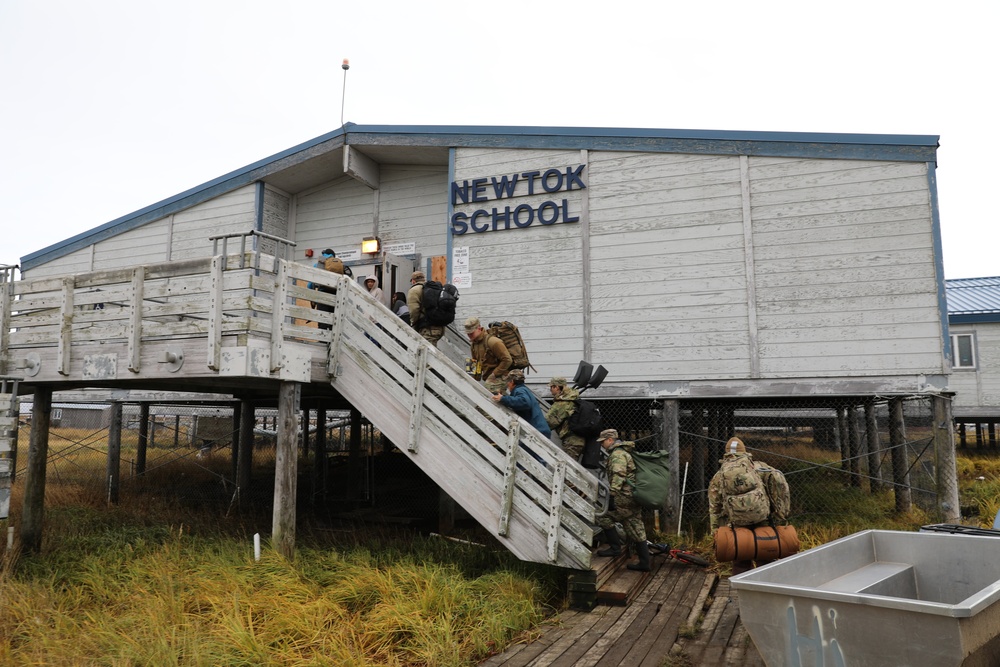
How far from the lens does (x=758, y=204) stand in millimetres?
9250

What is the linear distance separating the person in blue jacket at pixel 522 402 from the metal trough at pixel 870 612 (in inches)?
114

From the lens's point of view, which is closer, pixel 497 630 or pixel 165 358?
pixel 497 630

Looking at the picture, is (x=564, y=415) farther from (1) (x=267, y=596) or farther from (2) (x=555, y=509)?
(1) (x=267, y=596)

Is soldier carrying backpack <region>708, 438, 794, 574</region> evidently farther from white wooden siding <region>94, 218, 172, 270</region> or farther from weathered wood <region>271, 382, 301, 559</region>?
white wooden siding <region>94, 218, 172, 270</region>

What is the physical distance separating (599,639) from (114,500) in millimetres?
10618

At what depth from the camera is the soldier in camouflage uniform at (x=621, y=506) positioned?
747 cm

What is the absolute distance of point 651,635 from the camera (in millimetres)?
5773

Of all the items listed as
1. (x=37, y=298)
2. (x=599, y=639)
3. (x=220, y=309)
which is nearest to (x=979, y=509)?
(x=599, y=639)

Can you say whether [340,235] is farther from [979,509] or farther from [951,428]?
[979,509]

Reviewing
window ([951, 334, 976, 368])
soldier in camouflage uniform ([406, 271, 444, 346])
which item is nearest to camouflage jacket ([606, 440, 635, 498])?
soldier in camouflage uniform ([406, 271, 444, 346])

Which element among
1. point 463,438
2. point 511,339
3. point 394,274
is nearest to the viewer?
point 463,438

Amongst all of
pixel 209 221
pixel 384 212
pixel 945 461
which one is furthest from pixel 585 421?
pixel 209 221

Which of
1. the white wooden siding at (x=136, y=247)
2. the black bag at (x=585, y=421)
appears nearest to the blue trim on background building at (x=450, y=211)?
the black bag at (x=585, y=421)

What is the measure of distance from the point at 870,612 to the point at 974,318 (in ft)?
63.4
